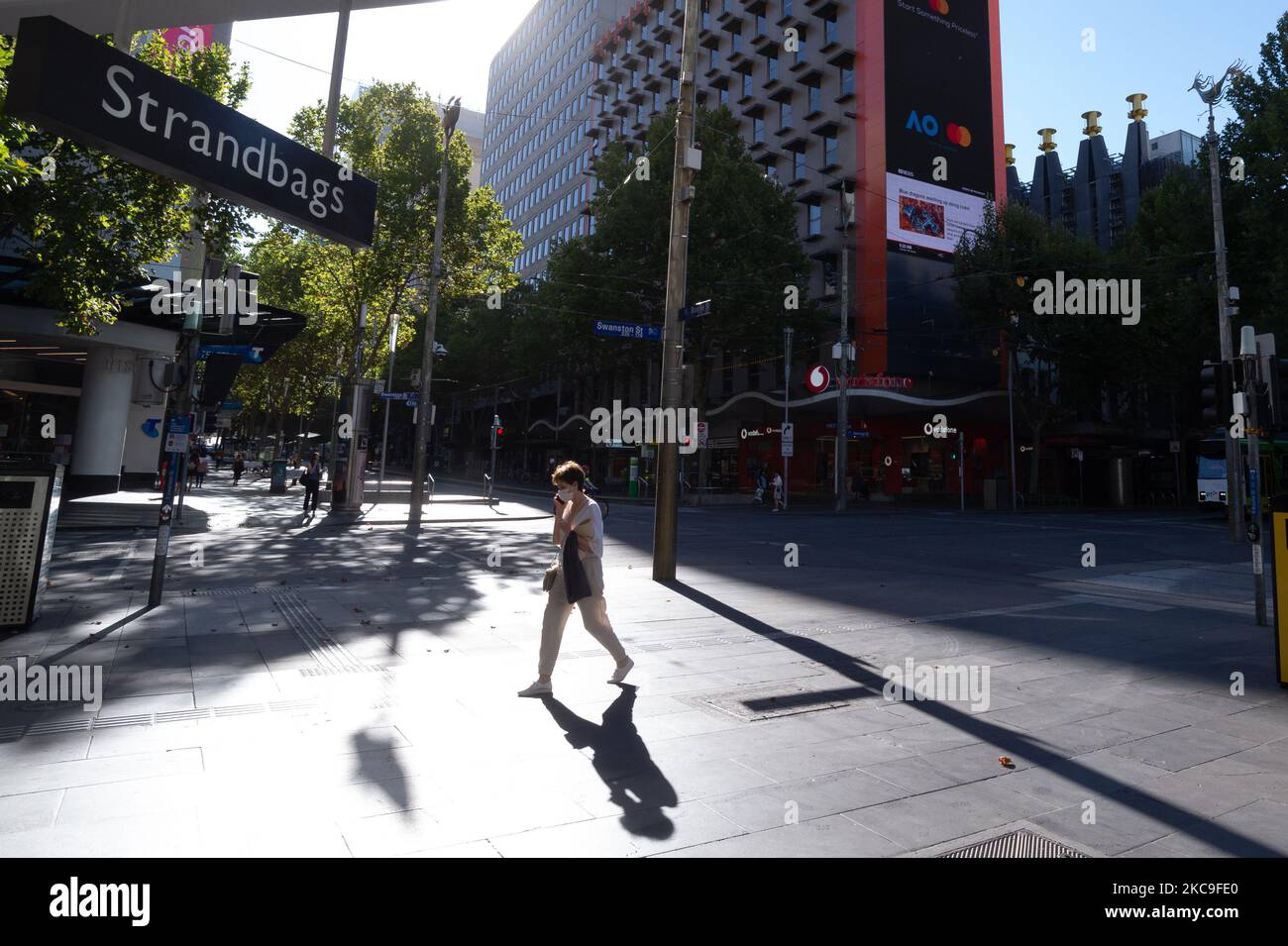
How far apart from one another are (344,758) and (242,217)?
13.3 m

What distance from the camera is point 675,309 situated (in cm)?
1116

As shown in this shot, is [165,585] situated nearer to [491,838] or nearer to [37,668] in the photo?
[37,668]

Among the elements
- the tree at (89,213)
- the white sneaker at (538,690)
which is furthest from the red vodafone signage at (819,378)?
the white sneaker at (538,690)

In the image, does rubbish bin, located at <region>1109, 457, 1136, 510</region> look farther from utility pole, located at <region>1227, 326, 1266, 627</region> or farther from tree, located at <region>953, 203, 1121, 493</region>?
utility pole, located at <region>1227, 326, 1266, 627</region>

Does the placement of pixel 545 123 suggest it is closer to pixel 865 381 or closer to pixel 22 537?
pixel 865 381

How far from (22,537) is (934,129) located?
148ft

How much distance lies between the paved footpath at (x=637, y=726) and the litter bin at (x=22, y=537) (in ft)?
0.92

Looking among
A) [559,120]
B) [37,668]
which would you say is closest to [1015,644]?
[37,668]

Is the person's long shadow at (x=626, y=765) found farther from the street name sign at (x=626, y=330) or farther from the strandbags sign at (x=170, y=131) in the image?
the street name sign at (x=626, y=330)

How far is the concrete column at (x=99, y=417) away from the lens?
23594 mm

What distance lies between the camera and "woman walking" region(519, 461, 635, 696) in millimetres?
5281

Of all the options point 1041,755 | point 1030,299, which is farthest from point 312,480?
point 1030,299

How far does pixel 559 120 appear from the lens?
74.4 m

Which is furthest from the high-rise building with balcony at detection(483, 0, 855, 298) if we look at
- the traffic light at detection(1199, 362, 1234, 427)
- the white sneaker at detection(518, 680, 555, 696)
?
the white sneaker at detection(518, 680, 555, 696)
